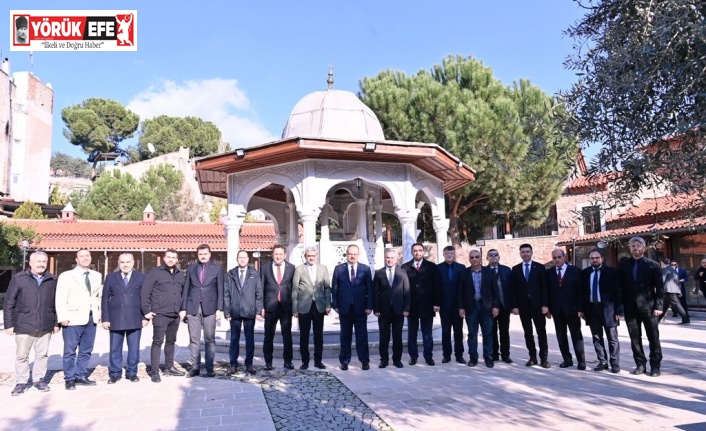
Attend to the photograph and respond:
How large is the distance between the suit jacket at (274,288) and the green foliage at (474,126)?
9279mm

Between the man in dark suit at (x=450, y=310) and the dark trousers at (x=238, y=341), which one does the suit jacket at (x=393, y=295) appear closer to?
the man in dark suit at (x=450, y=310)

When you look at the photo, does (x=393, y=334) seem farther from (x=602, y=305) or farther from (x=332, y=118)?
(x=332, y=118)

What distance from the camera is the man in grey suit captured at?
6359mm

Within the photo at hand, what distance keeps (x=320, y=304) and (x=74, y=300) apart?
293cm

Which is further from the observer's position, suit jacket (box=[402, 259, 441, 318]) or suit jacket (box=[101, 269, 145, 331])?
suit jacket (box=[402, 259, 441, 318])

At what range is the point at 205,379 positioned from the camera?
232 inches

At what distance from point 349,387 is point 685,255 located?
1387cm

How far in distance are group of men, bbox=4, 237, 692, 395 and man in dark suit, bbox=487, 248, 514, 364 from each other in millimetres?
18

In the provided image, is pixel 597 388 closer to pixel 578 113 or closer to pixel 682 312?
pixel 578 113

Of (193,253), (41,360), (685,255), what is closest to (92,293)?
(41,360)

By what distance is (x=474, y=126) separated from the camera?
14758 millimetres

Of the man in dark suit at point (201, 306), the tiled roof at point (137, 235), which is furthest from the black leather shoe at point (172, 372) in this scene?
the tiled roof at point (137, 235)

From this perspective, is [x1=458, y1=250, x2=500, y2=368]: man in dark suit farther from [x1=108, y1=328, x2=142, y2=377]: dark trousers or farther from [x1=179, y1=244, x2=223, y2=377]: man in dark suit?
[x1=108, y1=328, x2=142, y2=377]: dark trousers

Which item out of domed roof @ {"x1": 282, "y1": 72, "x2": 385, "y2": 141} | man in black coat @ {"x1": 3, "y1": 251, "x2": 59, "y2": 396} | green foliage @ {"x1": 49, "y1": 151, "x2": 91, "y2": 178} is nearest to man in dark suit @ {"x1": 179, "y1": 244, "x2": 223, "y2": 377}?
man in black coat @ {"x1": 3, "y1": 251, "x2": 59, "y2": 396}
